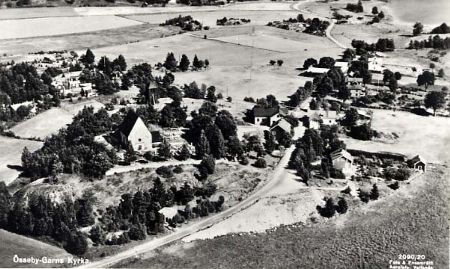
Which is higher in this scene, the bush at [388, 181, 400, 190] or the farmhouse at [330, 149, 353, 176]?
the farmhouse at [330, 149, 353, 176]

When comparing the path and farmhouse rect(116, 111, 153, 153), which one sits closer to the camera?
farmhouse rect(116, 111, 153, 153)

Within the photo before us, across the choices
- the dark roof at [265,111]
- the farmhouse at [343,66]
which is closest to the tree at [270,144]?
the dark roof at [265,111]

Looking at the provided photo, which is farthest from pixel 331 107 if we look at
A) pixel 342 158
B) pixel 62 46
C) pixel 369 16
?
pixel 369 16

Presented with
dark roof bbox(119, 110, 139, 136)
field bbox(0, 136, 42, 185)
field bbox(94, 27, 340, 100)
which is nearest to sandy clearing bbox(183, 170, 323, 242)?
dark roof bbox(119, 110, 139, 136)

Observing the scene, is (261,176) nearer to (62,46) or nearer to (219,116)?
(219,116)

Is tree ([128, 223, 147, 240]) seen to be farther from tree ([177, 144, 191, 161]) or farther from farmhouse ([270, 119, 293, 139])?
farmhouse ([270, 119, 293, 139])

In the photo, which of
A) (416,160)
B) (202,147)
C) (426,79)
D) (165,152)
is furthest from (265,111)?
(426,79)

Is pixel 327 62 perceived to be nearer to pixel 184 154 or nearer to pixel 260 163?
pixel 260 163
